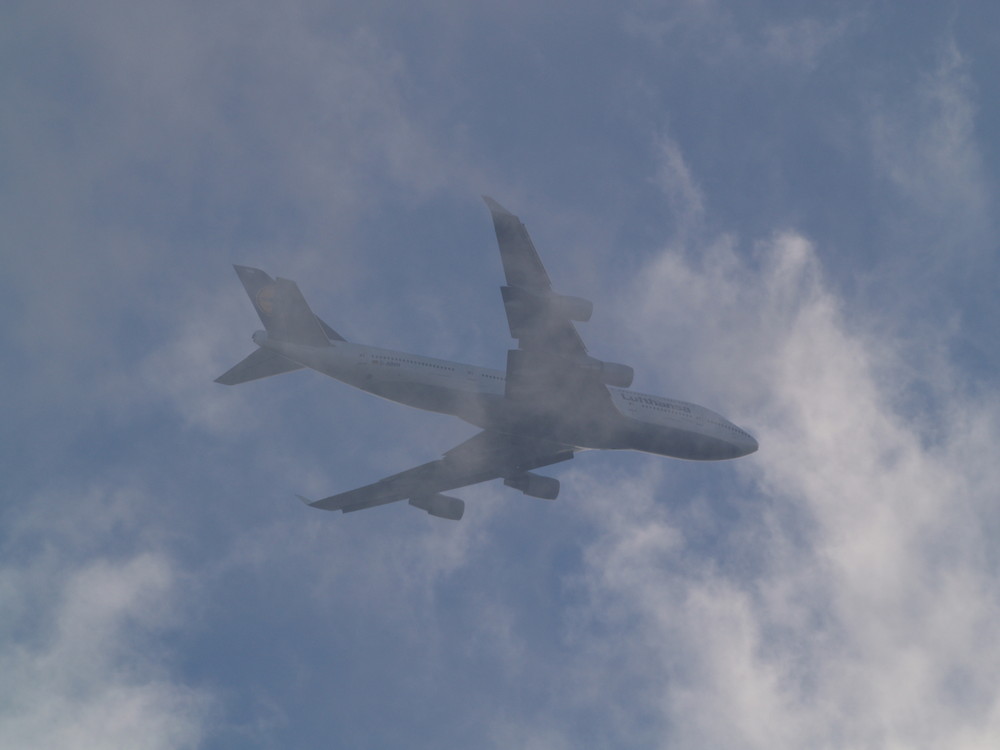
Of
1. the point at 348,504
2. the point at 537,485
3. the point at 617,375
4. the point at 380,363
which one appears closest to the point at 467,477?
the point at 537,485

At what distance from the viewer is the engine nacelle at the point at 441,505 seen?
34.7 metres

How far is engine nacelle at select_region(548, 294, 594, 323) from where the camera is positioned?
24.7m

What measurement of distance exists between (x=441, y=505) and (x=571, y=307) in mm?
13761

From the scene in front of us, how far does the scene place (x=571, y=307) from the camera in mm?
24750

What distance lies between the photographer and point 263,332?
28422 mm

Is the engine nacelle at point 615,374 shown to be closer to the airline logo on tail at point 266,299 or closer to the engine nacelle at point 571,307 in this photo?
the engine nacelle at point 571,307

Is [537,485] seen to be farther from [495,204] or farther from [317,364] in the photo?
[495,204]

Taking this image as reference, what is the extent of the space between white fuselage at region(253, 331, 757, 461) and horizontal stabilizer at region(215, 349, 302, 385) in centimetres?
37

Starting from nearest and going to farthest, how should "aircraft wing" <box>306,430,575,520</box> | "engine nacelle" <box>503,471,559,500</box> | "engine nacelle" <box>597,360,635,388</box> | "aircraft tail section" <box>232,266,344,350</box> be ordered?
"engine nacelle" <box>597,360,635,388</box> → "aircraft tail section" <box>232,266,344,350</box> → "aircraft wing" <box>306,430,575,520</box> → "engine nacelle" <box>503,471,559,500</box>

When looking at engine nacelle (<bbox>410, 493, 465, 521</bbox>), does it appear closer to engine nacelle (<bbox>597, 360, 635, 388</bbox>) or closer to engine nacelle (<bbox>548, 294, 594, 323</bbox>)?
engine nacelle (<bbox>597, 360, 635, 388</bbox>)

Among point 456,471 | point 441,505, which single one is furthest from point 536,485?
point 441,505

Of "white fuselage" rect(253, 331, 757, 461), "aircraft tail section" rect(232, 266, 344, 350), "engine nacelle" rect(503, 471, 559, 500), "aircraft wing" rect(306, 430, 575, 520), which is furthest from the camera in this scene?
"engine nacelle" rect(503, 471, 559, 500)

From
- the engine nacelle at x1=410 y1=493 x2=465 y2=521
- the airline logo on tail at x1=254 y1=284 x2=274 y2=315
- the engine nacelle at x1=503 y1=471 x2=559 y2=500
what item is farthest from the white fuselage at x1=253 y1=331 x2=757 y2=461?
the engine nacelle at x1=410 y1=493 x2=465 y2=521

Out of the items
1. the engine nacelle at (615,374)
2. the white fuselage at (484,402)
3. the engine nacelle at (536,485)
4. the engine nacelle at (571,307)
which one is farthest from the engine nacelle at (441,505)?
the engine nacelle at (571,307)
